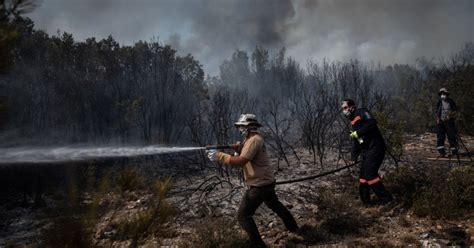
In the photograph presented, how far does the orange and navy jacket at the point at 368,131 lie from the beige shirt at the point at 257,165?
1.85 m

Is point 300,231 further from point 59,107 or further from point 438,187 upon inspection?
point 59,107

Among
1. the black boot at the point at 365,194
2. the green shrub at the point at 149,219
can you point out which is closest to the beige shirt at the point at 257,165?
the green shrub at the point at 149,219

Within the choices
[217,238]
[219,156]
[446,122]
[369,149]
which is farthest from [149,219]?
[446,122]

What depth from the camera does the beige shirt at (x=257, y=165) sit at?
350 cm

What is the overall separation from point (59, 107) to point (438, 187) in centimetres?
1197

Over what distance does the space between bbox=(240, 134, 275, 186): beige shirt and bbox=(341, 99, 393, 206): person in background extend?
5.84ft

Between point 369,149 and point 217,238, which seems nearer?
point 217,238

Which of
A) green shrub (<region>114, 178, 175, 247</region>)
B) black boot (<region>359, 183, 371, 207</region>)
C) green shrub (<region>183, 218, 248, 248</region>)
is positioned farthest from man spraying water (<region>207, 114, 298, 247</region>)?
black boot (<region>359, 183, 371, 207</region>)

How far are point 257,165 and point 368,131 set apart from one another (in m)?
2.03

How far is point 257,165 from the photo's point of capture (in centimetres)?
357

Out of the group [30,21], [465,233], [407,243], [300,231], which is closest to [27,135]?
[30,21]

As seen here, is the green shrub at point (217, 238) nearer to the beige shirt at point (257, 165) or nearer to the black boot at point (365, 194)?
the beige shirt at point (257, 165)

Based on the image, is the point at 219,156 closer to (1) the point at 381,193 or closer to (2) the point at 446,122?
(1) the point at 381,193

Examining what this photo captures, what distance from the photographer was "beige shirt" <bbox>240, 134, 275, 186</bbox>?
11.5 ft
